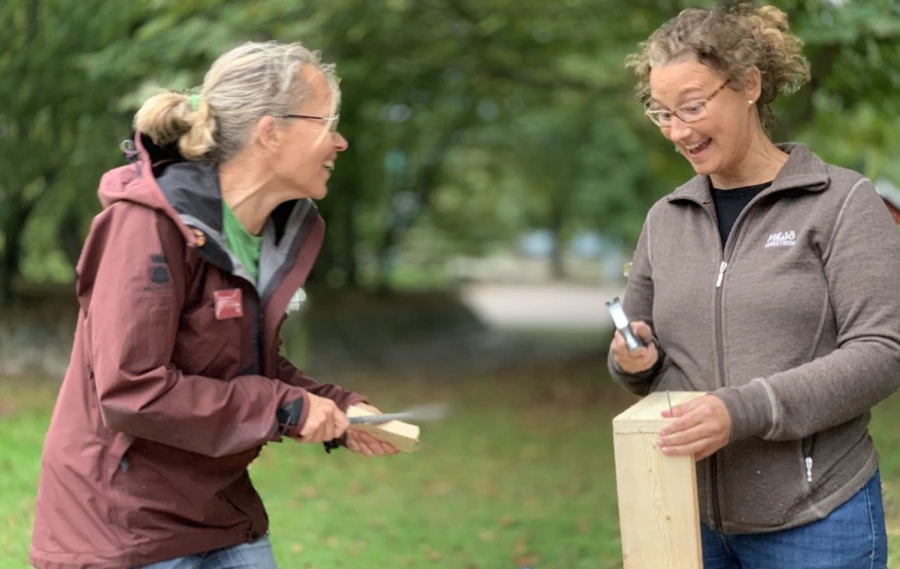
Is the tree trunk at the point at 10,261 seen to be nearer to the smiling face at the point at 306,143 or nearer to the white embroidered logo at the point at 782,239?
the smiling face at the point at 306,143

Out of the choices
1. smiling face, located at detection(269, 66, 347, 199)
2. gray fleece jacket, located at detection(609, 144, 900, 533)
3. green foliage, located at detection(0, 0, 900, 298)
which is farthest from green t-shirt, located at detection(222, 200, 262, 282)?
green foliage, located at detection(0, 0, 900, 298)

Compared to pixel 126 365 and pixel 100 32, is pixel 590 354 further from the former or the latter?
pixel 126 365

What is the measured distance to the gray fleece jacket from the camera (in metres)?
2.39

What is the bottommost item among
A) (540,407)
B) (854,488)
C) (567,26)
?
(540,407)

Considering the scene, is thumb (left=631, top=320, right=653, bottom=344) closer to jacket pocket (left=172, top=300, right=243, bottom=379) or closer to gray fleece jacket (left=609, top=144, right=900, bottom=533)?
gray fleece jacket (left=609, top=144, right=900, bottom=533)

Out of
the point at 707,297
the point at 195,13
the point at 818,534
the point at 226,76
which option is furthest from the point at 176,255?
the point at 195,13

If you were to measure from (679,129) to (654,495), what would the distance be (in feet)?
2.80

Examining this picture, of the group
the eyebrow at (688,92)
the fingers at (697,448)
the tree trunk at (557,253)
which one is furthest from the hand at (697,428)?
the tree trunk at (557,253)

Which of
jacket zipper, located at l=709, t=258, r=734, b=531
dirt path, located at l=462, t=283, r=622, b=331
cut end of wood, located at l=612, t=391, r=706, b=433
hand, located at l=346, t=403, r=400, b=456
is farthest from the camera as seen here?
dirt path, located at l=462, t=283, r=622, b=331

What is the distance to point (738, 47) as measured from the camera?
2.60 meters

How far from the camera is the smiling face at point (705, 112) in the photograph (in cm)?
260

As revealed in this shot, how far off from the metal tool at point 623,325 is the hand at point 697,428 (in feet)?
0.81

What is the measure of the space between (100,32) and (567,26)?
4783mm

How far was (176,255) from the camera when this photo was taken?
7.95 feet
